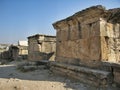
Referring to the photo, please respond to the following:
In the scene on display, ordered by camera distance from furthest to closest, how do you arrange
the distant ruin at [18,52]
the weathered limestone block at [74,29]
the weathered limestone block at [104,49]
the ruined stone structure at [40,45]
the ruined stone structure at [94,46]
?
the distant ruin at [18,52] < the ruined stone structure at [40,45] < the weathered limestone block at [74,29] < the weathered limestone block at [104,49] < the ruined stone structure at [94,46]

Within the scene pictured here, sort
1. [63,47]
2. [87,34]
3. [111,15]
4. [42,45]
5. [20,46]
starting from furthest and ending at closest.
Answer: [20,46]
[42,45]
[63,47]
[87,34]
[111,15]

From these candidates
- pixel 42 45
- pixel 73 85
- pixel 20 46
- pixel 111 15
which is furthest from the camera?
pixel 20 46

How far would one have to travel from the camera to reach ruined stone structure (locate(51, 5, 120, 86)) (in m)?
4.59

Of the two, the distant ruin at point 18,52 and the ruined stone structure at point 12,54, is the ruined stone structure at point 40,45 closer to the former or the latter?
the distant ruin at point 18,52

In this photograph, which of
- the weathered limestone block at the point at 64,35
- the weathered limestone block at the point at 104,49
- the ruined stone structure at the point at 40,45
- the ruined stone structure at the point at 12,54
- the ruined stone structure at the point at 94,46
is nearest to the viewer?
the ruined stone structure at the point at 94,46

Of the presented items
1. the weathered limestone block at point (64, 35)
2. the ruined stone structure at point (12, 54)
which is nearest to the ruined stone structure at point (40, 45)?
the ruined stone structure at point (12, 54)

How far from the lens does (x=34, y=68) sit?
27.5 feet

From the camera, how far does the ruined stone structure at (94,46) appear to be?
4593 millimetres

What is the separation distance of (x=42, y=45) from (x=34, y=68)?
14.0 ft

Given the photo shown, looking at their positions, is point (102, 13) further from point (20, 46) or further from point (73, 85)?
point (20, 46)

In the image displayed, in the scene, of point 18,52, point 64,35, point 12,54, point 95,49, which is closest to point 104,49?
point 95,49

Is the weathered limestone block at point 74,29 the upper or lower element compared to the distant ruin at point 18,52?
upper

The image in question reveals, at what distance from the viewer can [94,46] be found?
17.1 ft

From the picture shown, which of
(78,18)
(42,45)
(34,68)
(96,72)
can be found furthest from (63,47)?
(42,45)
